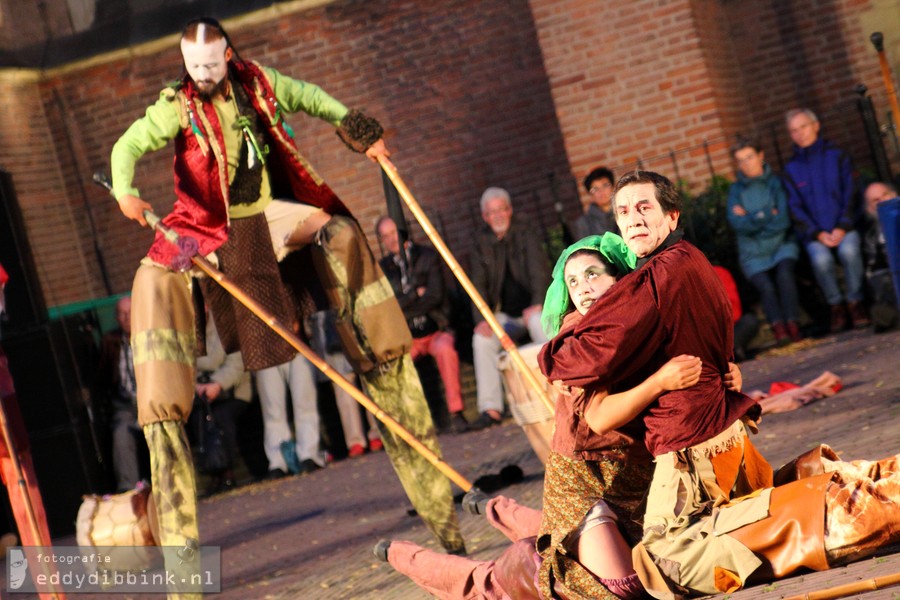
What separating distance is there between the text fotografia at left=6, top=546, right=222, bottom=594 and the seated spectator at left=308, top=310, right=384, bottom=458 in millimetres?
2894

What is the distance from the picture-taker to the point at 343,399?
1127cm

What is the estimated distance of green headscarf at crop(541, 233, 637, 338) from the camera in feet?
13.8

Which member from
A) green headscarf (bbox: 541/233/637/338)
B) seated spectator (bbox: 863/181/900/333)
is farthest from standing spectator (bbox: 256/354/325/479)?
green headscarf (bbox: 541/233/637/338)

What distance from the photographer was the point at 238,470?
11.7 meters

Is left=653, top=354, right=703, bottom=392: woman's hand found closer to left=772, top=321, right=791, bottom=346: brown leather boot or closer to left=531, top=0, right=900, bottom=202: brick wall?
left=772, top=321, right=791, bottom=346: brown leather boot

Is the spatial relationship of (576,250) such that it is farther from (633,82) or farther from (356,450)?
(633,82)

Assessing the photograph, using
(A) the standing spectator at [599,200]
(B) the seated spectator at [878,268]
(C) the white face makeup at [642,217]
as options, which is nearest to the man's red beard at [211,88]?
(C) the white face makeup at [642,217]

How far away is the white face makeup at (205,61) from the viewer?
Answer: 580 cm

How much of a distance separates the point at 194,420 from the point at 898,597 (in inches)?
346

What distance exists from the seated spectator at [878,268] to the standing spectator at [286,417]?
457 cm

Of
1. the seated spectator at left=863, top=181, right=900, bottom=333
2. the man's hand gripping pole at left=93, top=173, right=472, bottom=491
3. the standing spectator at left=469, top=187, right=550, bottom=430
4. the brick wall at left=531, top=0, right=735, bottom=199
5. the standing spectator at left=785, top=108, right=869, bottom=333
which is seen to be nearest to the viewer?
the man's hand gripping pole at left=93, top=173, right=472, bottom=491

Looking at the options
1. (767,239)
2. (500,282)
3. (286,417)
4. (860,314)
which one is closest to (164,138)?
(500,282)

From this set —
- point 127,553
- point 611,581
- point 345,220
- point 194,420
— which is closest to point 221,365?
point 194,420

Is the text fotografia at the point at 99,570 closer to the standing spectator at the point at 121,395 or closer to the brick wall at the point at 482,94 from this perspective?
the standing spectator at the point at 121,395
